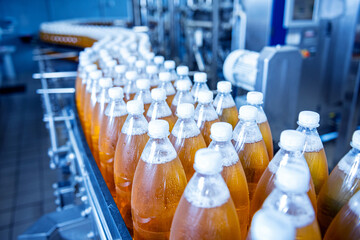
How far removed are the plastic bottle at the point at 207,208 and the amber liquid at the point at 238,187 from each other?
0.09 metres

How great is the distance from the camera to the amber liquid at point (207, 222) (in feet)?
1.41

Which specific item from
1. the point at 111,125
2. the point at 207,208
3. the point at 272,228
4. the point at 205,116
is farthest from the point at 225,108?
the point at 272,228

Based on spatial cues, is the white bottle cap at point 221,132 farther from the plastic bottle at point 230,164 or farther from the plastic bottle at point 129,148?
the plastic bottle at point 129,148

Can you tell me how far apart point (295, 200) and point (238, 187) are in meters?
0.19

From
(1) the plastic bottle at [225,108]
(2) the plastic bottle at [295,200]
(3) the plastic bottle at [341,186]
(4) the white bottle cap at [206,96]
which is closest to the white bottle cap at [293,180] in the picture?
(2) the plastic bottle at [295,200]

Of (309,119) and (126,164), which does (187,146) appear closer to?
(126,164)

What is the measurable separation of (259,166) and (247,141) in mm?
69

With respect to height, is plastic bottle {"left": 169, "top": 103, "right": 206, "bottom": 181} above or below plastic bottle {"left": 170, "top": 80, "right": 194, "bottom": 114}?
below

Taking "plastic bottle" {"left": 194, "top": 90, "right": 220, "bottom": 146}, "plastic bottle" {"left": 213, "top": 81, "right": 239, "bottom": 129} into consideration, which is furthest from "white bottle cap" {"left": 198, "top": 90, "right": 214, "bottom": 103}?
"plastic bottle" {"left": 213, "top": 81, "right": 239, "bottom": 129}

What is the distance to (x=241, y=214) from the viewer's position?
0.57 meters

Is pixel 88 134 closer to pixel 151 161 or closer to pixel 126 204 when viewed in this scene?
pixel 126 204

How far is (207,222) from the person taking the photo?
43 cm

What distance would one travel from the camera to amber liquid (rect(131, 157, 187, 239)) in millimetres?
549

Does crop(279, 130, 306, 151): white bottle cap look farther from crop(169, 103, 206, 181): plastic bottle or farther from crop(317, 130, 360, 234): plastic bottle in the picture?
crop(169, 103, 206, 181): plastic bottle
